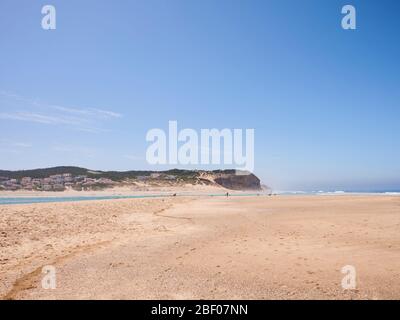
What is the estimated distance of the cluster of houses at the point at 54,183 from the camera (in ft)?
343

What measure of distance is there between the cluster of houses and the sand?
307ft

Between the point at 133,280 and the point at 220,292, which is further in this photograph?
the point at 133,280

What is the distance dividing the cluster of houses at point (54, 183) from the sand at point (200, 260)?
93.7 metres

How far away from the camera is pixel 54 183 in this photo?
117312 mm

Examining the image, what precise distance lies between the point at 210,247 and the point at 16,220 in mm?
14061

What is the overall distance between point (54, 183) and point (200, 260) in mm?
117863

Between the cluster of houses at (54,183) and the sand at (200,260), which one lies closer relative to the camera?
the sand at (200,260)

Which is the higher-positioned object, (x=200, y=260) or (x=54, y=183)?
(x=54, y=183)

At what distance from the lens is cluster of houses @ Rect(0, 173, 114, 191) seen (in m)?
104

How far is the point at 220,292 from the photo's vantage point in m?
8.41

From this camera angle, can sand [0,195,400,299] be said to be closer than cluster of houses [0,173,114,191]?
Yes
